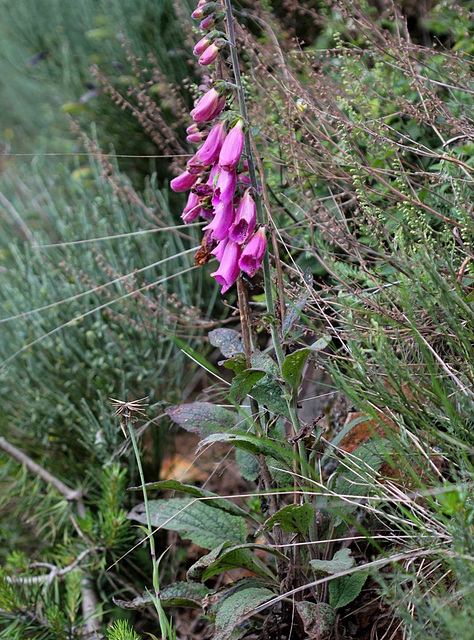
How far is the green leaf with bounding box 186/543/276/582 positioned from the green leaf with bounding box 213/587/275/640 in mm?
64

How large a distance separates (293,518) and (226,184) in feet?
2.51

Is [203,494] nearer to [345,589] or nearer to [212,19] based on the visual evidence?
[345,589]

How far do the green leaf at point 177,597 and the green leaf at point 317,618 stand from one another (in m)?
0.30

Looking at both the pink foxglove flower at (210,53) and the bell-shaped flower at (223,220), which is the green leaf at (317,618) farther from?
the pink foxglove flower at (210,53)

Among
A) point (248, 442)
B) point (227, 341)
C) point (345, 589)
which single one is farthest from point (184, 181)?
point (345, 589)

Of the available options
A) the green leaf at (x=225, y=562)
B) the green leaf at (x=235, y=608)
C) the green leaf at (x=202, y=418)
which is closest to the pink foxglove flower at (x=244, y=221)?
the green leaf at (x=202, y=418)

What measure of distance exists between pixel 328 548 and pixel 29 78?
12.1 feet

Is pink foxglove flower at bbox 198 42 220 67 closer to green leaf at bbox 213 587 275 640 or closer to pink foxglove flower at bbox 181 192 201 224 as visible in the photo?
pink foxglove flower at bbox 181 192 201 224

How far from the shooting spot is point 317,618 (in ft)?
4.14

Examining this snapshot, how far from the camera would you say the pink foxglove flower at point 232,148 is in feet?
4.29

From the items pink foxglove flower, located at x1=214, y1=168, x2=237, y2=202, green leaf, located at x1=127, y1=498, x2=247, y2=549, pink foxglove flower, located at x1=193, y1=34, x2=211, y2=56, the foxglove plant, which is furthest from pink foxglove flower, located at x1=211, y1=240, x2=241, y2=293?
green leaf, located at x1=127, y1=498, x2=247, y2=549

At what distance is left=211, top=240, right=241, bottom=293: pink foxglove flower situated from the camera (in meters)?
1.39

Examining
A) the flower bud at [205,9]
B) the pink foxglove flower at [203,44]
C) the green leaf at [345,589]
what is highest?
the flower bud at [205,9]

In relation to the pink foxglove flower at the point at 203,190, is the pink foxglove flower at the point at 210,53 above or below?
above
